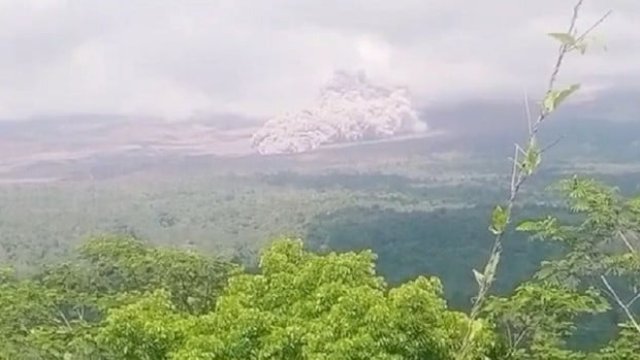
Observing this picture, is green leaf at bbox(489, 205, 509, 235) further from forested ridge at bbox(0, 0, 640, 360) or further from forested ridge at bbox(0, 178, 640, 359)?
forested ridge at bbox(0, 178, 640, 359)

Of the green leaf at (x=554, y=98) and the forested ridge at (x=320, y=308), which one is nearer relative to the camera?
the green leaf at (x=554, y=98)

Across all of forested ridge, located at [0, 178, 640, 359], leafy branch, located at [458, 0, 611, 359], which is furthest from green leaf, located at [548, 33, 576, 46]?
forested ridge, located at [0, 178, 640, 359]

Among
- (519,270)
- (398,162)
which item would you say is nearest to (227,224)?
(519,270)

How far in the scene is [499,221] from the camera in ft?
3.94

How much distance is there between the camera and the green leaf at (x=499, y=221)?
119cm

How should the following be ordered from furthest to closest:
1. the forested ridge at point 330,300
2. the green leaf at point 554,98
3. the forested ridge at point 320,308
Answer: the forested ridge at point 320,308 → the forested ridge at point 330,300 → the green leaf at point 554,98

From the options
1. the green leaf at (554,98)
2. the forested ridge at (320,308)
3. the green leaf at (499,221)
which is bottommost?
the forested ridge at (320,308)

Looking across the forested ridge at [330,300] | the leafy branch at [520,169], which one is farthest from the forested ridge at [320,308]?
the leafy branch at [520,169]

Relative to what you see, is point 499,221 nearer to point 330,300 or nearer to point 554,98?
point 554,98

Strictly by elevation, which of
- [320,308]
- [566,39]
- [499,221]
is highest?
[566,39]

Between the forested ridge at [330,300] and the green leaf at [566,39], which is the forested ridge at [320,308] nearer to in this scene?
the forested ridge at [330,300]

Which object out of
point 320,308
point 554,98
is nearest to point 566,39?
point 554,98

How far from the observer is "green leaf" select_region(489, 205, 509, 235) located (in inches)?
47.0

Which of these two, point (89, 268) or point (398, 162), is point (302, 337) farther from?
point (398, 162)
